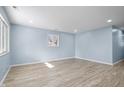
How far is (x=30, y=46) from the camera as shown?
185 inches

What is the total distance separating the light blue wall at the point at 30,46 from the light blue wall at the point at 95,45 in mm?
1644

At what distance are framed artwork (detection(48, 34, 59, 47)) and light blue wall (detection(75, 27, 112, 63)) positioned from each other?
1.97 metres

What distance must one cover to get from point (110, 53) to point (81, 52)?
88.4 inches

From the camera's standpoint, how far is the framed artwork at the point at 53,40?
5.54m

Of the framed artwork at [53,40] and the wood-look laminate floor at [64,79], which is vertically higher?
the framed artwork at [53,40]

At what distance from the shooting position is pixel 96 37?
530cm

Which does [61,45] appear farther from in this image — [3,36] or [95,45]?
[3,36]

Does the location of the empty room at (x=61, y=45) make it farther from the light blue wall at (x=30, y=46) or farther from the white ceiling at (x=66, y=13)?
the white ceiling at (x=66, y=13)

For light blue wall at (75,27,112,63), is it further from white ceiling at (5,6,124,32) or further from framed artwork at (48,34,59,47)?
framed artwork at (48,34,59,47)

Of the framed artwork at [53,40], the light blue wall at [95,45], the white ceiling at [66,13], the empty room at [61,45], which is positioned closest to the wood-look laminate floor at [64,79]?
the empty room at [61,45]

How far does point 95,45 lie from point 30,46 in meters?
4.18

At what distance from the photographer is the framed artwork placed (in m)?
5.54
